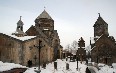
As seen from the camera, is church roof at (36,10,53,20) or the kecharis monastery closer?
the kecharis monastery

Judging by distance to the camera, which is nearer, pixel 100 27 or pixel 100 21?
pixel 100 27

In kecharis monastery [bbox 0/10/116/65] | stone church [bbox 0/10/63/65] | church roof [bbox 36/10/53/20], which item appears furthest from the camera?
church roof [bbox 36/10/53/20]

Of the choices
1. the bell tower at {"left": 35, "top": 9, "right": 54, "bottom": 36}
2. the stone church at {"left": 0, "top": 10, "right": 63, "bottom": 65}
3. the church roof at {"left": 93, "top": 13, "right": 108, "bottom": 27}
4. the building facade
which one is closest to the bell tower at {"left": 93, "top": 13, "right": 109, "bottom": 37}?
the church roof at {"left": 93, "top": 13, "right": 108, "bottom": 27}

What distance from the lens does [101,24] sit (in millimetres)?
50438

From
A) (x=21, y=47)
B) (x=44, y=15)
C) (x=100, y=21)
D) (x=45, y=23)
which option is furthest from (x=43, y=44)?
(x=100, y=21)

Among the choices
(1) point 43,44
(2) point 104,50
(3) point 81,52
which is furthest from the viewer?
(3) point 81,52

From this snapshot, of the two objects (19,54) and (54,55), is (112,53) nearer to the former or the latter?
(54,55)

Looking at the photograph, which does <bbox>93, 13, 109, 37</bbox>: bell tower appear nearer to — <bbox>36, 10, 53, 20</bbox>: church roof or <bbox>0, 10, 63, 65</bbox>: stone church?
<bbox>36, 10, 53, 20</bbox>: church roof

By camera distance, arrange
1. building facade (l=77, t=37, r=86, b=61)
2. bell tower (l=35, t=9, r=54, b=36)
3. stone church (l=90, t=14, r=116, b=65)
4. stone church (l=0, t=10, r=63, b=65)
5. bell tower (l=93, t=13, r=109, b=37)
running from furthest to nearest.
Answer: building facade (l=77, t=37, r=86, b=61) < bell tower (l=93, t=13, r=109, b=37) < bell tower (l=35, t=9, r=54, b=36) < stone church (l=90, t=14, r=116, b=65) < stone church (l=0, t=10, r=63, b=65)

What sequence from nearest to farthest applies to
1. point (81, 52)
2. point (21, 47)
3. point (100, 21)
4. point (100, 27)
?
point (21, 47), point (100, 27), point (100, 21), point (81, 52)

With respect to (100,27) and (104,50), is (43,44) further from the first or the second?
(100,27)

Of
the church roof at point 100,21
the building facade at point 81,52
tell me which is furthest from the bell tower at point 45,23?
the church roof at point 100,21

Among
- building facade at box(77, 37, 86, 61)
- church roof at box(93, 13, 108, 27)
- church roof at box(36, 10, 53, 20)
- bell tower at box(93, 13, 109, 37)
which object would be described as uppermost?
church roof at box(36, 10, 53, 20)

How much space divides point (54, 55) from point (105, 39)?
14.5 meters
